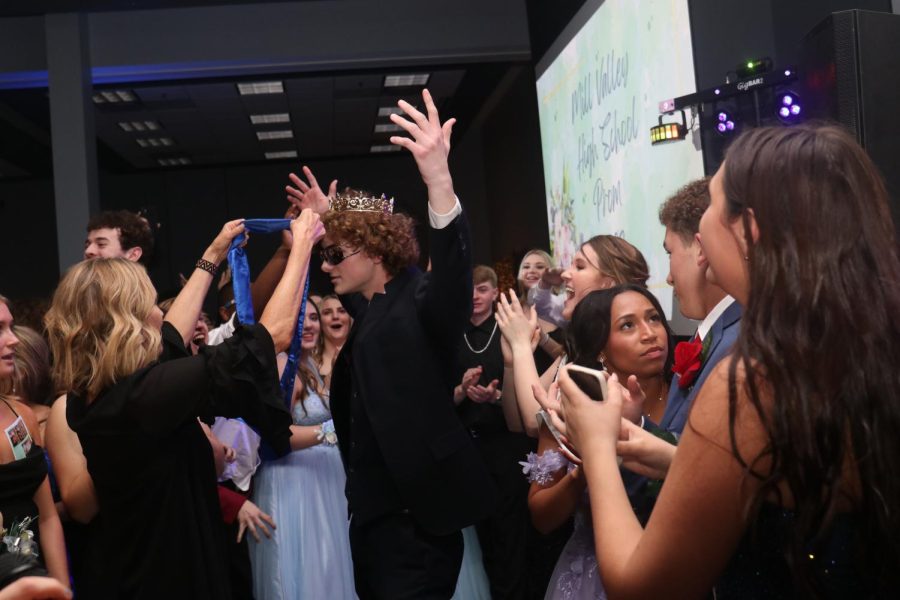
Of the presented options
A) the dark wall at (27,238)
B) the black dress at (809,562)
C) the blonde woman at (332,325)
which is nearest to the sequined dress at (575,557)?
the black dress at (809,562)

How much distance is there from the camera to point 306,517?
4043 mm

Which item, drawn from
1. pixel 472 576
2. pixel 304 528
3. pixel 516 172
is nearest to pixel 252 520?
pixel 304 528

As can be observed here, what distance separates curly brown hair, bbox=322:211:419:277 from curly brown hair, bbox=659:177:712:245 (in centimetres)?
81

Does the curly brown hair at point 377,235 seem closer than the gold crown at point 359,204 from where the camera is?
Yes

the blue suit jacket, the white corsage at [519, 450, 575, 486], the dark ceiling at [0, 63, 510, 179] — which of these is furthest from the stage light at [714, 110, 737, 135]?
the dark ceiling at [0, 63, 510, 179]

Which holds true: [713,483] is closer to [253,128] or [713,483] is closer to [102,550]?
[102,550]

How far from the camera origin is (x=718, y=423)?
1.11m

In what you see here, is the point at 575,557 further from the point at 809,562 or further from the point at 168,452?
the point at 809,562

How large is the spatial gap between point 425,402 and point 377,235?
57cm

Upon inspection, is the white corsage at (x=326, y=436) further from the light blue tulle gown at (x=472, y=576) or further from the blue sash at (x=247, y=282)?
the blue sash at (x=247, y=282)

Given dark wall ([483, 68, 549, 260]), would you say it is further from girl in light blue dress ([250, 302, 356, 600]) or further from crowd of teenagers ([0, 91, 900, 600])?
girl in light blue dress ([250, 302, 356, 600])

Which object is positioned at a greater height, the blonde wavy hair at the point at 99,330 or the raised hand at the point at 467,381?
the blonde wavy hair at the point at 99,330

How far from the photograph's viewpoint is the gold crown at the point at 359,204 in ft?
9.71

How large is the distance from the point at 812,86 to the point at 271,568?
286 cm
